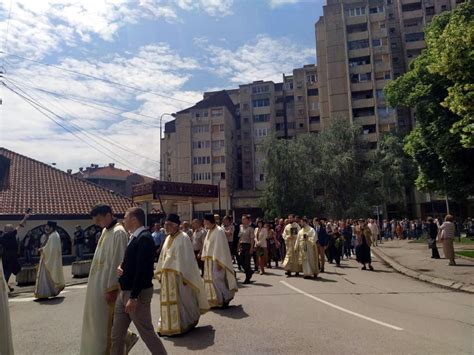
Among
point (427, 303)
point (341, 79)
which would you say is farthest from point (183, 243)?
point (341, 79)

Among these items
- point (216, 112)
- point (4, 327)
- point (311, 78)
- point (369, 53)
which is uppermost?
point (369, 53)

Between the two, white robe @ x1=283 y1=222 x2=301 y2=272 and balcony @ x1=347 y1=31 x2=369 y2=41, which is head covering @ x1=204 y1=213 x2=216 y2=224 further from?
balcony @ x1=347 y1=31 x2=369 y2=41

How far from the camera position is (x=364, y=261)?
52.4 ft

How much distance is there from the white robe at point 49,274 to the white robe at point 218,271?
4750 millimetres

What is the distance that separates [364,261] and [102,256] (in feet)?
41.0

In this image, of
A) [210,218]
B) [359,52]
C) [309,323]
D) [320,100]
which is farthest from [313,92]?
[309,323]

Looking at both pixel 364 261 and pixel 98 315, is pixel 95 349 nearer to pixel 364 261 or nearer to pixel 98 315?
pixel 98 315

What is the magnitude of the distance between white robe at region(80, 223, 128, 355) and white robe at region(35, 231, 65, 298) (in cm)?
663

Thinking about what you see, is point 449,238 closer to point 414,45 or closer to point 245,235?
point 245,235

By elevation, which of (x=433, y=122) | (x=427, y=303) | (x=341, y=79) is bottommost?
(x=427, y=303)

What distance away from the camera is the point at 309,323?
725 cm

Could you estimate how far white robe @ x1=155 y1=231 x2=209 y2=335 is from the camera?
6.78 metres

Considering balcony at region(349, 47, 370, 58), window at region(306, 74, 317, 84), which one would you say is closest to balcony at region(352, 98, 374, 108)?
balcony at region(349, 47, 370, 58)

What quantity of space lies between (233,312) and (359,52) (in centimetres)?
6620
